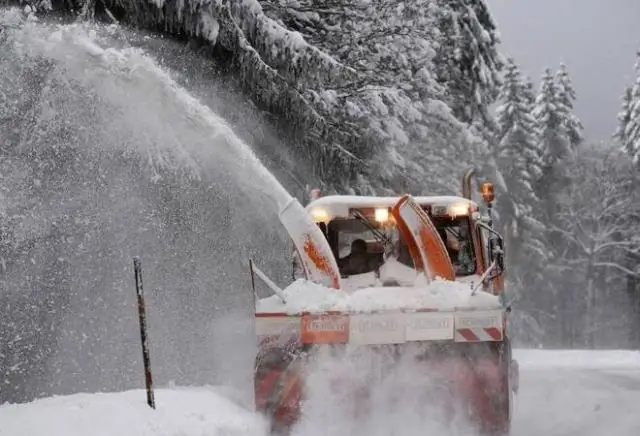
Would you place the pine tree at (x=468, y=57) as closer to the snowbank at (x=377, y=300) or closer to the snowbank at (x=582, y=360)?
the snowbank at (x=582, y=360)

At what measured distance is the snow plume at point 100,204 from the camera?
32.6 ft

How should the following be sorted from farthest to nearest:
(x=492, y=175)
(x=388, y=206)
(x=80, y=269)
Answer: (x=492, y=175) < (x=80, y=269) < (x=388, y=206)

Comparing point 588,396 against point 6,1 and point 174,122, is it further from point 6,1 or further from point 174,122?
point 6,1

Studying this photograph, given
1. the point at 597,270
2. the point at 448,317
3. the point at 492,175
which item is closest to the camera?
the point at 448,317

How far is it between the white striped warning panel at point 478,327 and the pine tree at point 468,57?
1973 centimetres

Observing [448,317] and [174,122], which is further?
[174,122]

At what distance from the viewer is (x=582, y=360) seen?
1938 cm

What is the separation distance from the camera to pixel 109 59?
9.65 meters

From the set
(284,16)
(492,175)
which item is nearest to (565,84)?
(492,175)

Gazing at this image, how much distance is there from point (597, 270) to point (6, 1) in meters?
41.7

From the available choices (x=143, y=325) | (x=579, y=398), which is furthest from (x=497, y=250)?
(x=579, y=398)

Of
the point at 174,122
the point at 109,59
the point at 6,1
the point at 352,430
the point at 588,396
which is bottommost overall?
the point at 588,396

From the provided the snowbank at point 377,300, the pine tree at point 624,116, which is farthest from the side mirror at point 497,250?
the pine tree at point 624,116

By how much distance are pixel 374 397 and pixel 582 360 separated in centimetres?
1339
